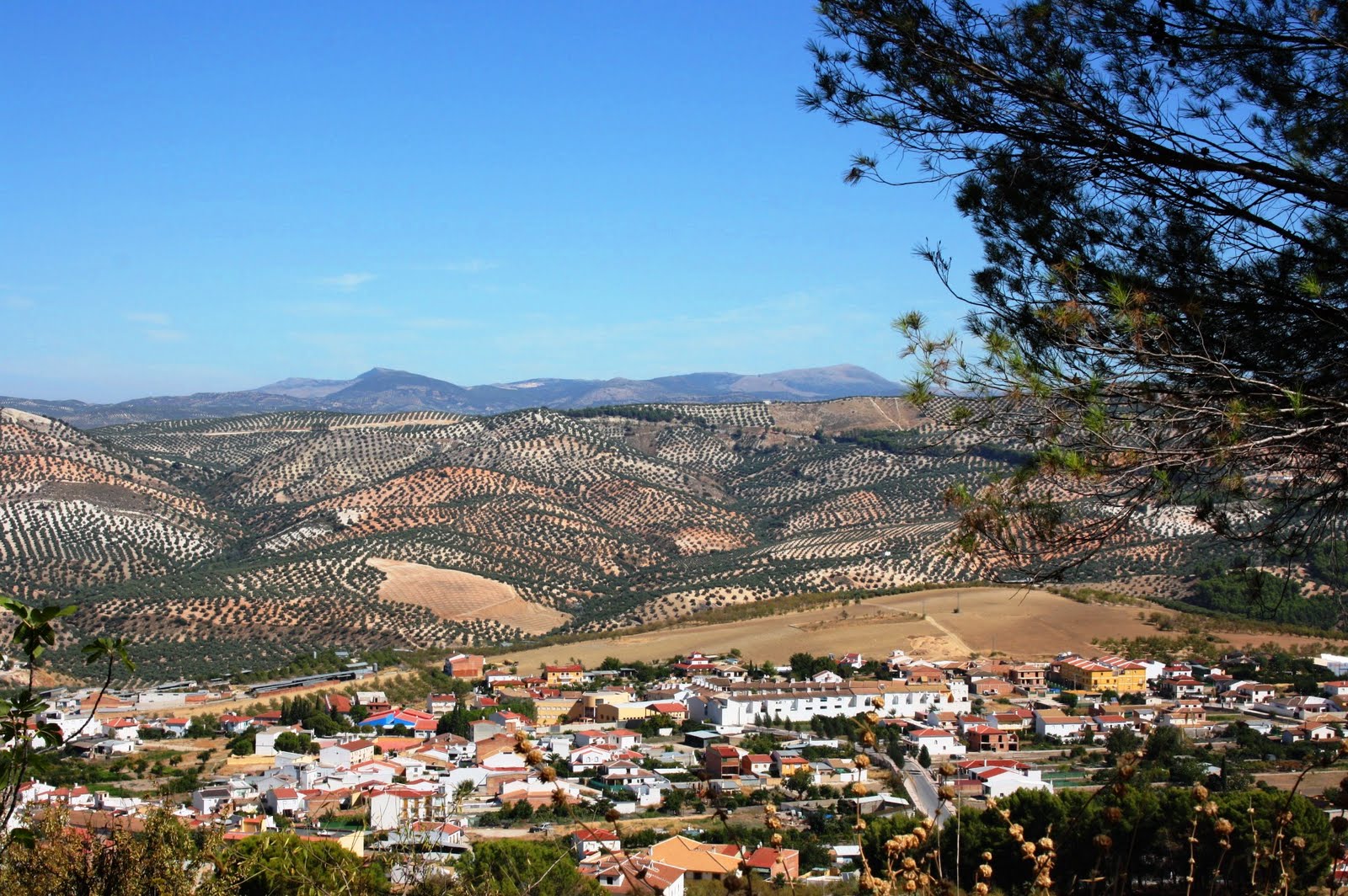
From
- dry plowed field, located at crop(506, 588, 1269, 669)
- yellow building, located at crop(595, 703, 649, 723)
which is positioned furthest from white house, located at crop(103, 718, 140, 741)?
dry plowed field, located at crop(506, 588, 1269, 669)

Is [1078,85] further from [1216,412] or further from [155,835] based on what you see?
[155,835]

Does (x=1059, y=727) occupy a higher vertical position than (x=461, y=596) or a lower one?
higher

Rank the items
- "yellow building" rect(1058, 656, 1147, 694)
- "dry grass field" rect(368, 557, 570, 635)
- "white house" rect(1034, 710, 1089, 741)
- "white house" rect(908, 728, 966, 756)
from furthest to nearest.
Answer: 1. "dry grass field" rect(368, 557, 570, 635)
2. "yellow building" rect(1058, 656, 1147, 694)
3. "white house" rect(1034, 710, 1089, 741)
4. "white house" rect(908, 728, 966, 756)

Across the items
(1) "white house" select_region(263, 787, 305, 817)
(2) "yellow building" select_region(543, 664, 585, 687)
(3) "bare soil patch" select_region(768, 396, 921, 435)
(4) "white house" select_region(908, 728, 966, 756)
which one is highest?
(3) "bare soil patch" select_region(768, 396, 921, 435)

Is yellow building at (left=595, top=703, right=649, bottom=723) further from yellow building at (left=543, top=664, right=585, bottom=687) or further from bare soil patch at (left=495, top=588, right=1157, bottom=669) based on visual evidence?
bare soil patch at (left=495, top=588, right=1157, bottom=669)

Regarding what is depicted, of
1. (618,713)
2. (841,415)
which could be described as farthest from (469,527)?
(841,415)

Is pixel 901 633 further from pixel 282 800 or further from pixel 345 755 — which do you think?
pixel 282 800
